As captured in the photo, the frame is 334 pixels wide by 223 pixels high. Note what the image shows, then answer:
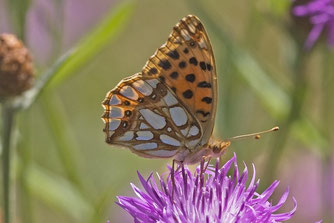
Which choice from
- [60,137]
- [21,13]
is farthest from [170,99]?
[60,137]

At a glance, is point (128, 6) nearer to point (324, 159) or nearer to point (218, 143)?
point (218, 143)

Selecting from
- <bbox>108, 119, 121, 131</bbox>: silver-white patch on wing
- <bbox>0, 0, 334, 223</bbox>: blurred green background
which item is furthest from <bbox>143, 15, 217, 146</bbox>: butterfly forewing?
<bbox>0, 0, 334, 223</bbox>: blurred green background

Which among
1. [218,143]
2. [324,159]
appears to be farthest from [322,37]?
[218,143]

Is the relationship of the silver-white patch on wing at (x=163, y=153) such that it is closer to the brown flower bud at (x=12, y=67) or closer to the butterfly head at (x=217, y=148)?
the butterfly head at (x=217, y=148)

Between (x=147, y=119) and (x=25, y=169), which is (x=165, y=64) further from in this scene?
(x=25, y=169)

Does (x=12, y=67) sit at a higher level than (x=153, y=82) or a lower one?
higher

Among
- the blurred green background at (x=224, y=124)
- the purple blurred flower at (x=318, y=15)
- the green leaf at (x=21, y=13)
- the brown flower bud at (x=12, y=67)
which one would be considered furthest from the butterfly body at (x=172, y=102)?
the purple blurred flower at (x=318, y=15)

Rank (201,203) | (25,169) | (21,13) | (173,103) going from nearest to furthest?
(201,203) → (173,103) → (21,13) → (25,169)

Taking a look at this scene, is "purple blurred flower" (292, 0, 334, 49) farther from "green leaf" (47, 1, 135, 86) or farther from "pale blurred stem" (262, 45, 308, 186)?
"green leaf" (47, 1, 135, 86)

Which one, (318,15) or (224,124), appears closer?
(318,15)
